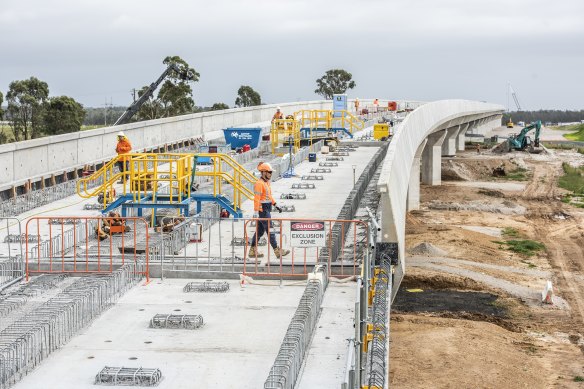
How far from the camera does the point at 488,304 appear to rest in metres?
31.7

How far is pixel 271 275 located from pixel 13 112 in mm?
62739

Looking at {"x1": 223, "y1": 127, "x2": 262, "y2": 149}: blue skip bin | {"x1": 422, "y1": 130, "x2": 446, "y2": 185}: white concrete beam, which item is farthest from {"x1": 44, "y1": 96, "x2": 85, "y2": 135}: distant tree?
{"x1": 223, "y1": 127, "x2": 262, "y2": 149}: blue skip bin

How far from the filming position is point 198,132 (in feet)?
184

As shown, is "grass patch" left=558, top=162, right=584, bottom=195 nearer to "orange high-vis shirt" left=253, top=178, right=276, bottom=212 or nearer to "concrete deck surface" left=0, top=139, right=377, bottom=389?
"orange high-vis shirt" left=253, top=178, right=276, bottom=212

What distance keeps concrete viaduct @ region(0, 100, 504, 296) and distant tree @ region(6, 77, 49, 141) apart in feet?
60.4

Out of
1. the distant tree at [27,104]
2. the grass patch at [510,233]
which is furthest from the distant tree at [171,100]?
the grass patch at [510,233]

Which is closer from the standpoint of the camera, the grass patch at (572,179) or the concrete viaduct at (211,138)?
the concrete viaduct at (211,138)

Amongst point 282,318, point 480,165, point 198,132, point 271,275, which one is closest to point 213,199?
point 271,275

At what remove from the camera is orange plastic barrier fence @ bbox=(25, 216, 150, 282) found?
20.1 m

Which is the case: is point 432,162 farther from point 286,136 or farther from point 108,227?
point 108,227

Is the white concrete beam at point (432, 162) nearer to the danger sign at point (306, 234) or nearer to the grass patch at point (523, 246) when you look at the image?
the grass patch at point (523, 246)

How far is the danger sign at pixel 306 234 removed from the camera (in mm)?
18625

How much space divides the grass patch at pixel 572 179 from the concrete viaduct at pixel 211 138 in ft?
30.0

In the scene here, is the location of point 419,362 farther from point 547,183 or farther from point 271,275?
point 547,183
